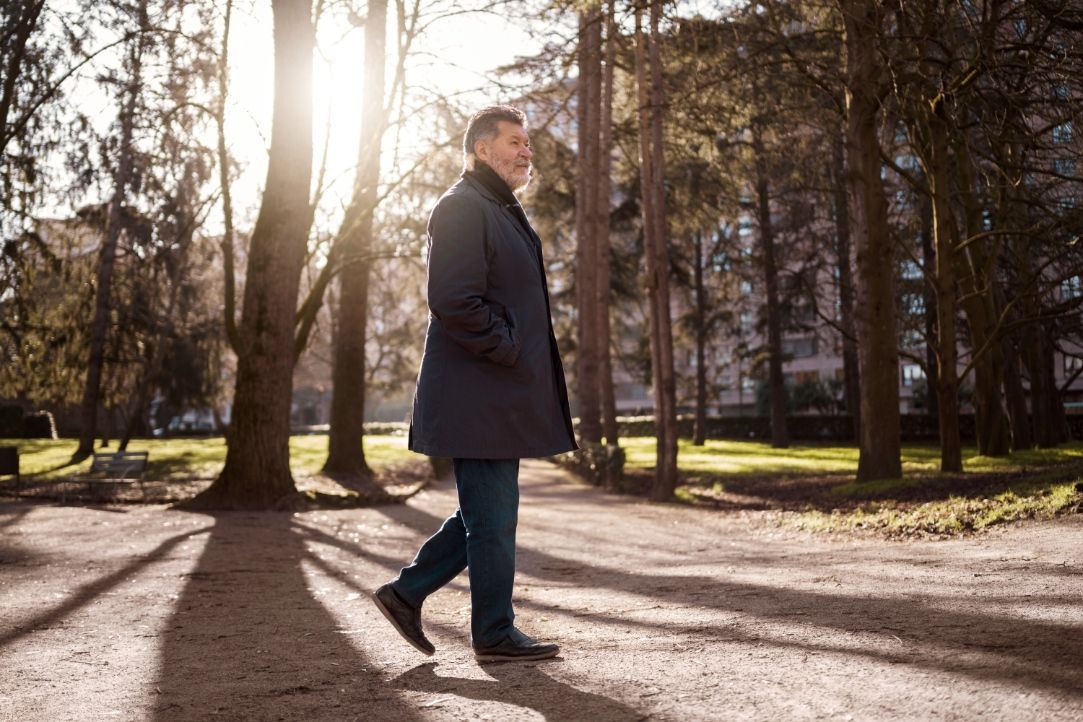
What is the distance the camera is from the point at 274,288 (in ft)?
46.1

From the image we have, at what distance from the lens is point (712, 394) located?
46.8 meters

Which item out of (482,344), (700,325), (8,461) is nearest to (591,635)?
(482,344)

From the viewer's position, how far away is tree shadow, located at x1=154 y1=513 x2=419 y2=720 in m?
3.82

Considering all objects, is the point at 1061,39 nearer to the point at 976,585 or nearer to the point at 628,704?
the point at 976,585

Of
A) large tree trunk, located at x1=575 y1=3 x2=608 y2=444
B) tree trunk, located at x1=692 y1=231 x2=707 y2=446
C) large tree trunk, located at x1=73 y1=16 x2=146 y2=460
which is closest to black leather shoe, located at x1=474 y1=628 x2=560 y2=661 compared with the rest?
large tree trunk, located at x1=575 y1=3 x2=608 y2=444

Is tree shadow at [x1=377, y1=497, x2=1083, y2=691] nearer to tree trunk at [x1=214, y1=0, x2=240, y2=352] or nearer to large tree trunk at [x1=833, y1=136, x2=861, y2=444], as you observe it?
tree trunk at [x1=214, y1=0, x2=240, y2=352]

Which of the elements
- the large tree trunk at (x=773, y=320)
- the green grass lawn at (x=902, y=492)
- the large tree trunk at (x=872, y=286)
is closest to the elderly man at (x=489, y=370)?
the green grass lawn at (x=902, y=492)

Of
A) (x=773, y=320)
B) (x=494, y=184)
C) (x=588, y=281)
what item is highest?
(x=588, y=281)

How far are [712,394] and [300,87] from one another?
3465 cm

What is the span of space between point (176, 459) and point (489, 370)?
25.3m

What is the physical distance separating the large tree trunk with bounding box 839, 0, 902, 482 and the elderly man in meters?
12.0

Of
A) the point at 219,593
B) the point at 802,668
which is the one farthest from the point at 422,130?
the point at 802,668

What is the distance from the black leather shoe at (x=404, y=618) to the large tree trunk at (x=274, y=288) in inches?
388

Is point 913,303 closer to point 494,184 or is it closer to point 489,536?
point 494,184
